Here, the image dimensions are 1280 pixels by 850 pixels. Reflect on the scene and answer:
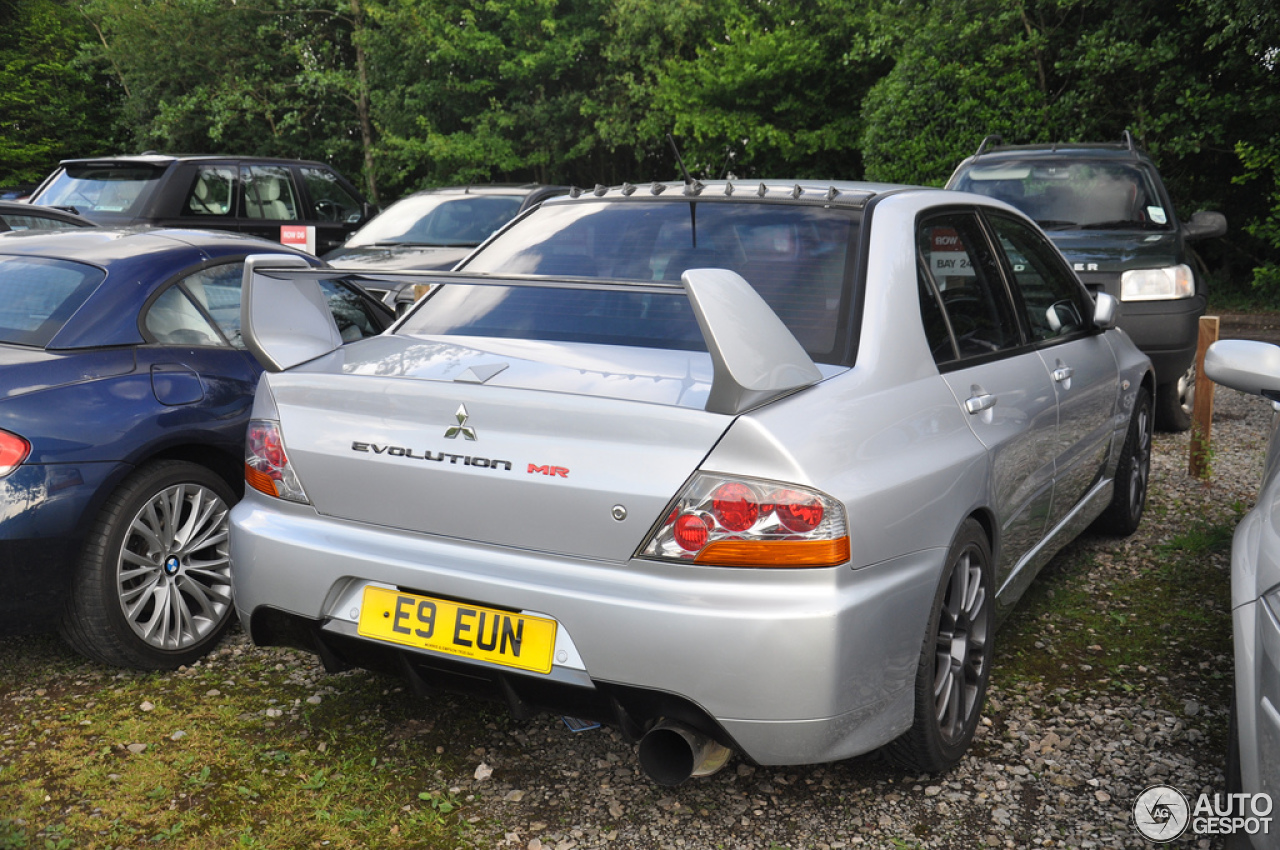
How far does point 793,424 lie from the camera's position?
88.5 inches

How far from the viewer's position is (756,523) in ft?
7.20

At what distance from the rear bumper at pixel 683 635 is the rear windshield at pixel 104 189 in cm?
784

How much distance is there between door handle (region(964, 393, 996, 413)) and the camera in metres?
2.88

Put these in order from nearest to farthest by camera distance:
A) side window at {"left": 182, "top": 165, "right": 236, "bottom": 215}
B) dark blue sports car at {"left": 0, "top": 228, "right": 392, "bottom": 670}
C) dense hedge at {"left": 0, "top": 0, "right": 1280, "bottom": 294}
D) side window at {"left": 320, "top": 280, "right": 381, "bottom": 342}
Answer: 1. dark blue sports car at {"left": 0, "top": 228, "right": 392, "bottom": 670}
2. side window at {"left": 320, "top": 280, "right": 381, "bottom": 342}
3. side window at {"left": 182, "top": 165, "right": 236, "bottom": 215}
4. dense hedge at {"left": 0, "top": 0, "right": 1280, "bottom": 294}

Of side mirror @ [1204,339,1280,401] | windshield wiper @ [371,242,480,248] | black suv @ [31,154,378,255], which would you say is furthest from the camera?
black suv @ [31,154,378,255]

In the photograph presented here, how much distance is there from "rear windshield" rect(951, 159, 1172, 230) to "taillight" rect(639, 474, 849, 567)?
19.8 ft

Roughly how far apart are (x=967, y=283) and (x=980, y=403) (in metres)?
0.51

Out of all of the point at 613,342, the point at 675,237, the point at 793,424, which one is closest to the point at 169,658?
the point at 613,342

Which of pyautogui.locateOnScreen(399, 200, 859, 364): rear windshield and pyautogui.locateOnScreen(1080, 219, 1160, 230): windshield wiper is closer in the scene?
pyautogui.locateOnScreen(399, 200, 859, 364): rear windshield

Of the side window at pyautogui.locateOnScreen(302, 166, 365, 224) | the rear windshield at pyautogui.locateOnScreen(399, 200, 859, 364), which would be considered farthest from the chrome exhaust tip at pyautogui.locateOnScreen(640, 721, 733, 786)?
the side window at pyautogui.locateOnScreen(302, 166, 365, 224)

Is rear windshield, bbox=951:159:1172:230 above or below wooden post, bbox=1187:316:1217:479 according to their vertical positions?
above

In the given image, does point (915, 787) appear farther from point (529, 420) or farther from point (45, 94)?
point (45, 94)

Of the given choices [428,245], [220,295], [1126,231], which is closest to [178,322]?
[220,295]

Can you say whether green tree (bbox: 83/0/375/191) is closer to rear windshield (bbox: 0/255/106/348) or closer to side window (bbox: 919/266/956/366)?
rear windshield (bbox: 0/255/106/348)
